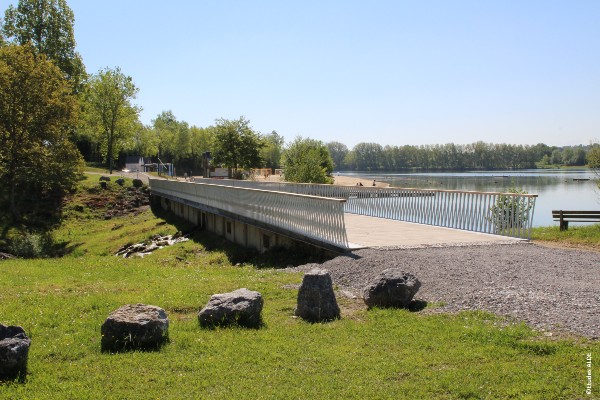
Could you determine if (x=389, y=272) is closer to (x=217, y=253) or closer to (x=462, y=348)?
(x=462, y=348)

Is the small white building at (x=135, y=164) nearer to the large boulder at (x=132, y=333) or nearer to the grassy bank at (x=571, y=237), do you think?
the grassy bank at (x=571, y=237)

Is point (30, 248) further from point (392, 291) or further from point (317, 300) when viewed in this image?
point (392, 291)

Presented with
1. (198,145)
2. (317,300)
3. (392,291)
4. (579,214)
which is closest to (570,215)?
(579,214)

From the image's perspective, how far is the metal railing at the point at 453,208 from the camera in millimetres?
15742

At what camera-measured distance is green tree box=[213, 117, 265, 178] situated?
182 ft

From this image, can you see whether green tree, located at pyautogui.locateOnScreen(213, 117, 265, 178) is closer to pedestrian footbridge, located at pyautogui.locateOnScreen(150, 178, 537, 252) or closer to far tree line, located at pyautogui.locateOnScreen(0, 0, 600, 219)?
far tree line, located at pyautogui.locateOnScreen(0, 0, 600, 219)

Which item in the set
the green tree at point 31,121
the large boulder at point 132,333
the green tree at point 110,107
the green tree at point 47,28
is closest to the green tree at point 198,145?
the green tree at point 110,107

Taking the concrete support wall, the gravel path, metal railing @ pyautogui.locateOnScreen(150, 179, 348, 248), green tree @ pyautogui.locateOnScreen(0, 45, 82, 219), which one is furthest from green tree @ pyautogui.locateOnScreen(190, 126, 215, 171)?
the gravel path

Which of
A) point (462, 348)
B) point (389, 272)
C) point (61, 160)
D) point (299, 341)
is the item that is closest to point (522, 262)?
point (389, 272)

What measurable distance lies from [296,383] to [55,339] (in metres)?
3.68

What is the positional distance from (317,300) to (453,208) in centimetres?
1048

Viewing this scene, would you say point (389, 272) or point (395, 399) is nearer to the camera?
point (395, 399)

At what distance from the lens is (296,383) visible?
5.65m

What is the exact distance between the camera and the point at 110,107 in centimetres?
6138
